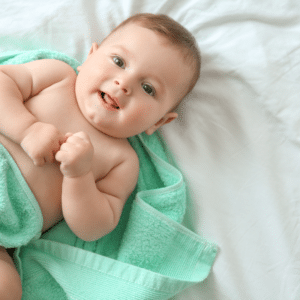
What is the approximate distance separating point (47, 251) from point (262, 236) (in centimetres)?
59

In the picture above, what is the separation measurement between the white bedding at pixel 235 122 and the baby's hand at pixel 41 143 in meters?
0.37

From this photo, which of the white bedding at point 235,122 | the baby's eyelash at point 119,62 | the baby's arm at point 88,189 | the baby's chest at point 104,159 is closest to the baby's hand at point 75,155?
the baby's arm at point 88,189

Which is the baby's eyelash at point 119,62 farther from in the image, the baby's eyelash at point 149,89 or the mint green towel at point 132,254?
the mint green towel at point 132,254

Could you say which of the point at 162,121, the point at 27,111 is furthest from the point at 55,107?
the point at 162,121

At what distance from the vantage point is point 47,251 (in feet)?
3.28

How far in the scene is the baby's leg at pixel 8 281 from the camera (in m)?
0.84

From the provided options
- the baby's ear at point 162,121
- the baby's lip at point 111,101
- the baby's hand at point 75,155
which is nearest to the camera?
the baby's hand at point 75,155

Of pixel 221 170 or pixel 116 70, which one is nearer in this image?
pixel 116 70

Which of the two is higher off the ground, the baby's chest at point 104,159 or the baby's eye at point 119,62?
the baby's eye at point 119,62

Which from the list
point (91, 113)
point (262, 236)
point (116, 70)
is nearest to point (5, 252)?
point (91, 113)

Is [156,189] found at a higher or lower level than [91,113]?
lower

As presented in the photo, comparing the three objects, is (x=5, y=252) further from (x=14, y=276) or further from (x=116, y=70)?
(x=116, y=70)

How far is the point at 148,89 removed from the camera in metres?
0.97

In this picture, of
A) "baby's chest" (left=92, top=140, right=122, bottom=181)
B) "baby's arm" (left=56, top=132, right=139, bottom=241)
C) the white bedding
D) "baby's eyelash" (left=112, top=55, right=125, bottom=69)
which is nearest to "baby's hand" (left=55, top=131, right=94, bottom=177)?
→ "baby's arm" (left=56, top=132, right=139, bottom=241)
